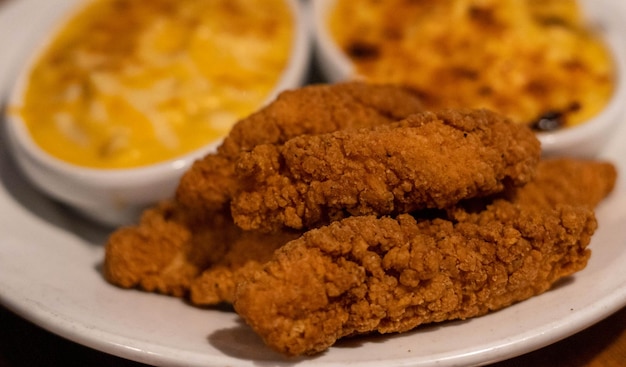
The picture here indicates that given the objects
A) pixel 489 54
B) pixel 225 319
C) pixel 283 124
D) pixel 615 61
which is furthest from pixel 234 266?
pixel 615 61

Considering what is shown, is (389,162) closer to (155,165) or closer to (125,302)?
(125,302)

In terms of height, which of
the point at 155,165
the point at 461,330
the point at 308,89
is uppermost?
the point at 308,89

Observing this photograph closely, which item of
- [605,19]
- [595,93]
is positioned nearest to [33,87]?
[595,93]

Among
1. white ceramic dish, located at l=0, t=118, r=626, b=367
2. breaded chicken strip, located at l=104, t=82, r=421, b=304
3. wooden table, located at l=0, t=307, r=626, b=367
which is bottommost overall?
wooden table, located at l=0, t=307, r=626, b=367

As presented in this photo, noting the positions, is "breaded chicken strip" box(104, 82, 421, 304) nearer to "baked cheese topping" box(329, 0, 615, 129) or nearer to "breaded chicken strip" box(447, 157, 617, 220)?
"breaded chicken strip" box(447, 157, 617, 220)

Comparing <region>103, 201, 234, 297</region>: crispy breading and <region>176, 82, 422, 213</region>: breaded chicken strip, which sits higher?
<region>176, 82, 422, 213</region>: breaded chicken strip

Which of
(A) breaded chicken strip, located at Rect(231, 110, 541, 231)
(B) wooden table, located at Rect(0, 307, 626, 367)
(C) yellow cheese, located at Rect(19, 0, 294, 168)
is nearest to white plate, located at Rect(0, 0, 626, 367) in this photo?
(B) wooden table, located at Rect(0, 307, 626, 367)

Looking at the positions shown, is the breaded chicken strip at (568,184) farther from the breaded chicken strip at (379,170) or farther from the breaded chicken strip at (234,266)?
the breaded chicken strip at (234,266)

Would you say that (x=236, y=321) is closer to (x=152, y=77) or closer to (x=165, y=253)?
(x=165, y=253)
